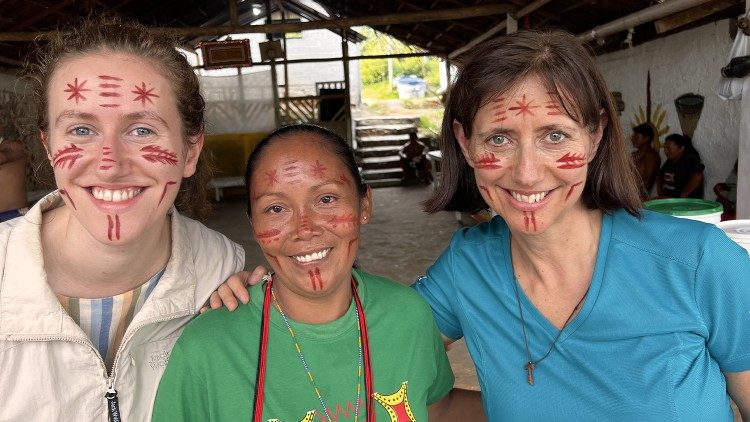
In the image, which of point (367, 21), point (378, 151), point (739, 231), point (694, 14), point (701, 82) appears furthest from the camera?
point (378, 151)

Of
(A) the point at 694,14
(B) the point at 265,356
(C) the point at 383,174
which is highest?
(A) the point at 694,14

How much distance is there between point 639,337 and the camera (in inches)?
52.1

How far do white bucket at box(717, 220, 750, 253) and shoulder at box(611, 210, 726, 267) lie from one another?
1.91 ft

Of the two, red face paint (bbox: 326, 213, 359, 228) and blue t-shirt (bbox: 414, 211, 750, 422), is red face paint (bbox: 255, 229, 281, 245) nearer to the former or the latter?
red face paint (bbox: 326, 213, 359, 228)

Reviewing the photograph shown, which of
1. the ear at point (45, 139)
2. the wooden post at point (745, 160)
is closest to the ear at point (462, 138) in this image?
the ear at point (45, 139)

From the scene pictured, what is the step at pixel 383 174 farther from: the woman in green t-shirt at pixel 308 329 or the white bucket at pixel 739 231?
the woman in green t-shirt at pixel 308 329

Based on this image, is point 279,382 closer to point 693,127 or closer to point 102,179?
point 102,179

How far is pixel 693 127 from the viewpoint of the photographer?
567 cm

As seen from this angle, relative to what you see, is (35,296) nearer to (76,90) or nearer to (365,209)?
(76,90)

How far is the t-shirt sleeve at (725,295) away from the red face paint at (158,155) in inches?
46.4

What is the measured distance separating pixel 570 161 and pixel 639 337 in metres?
0.42

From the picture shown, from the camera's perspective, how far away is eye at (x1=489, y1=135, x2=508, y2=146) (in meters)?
1.37

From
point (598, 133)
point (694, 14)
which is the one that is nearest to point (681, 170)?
point (694, 14)

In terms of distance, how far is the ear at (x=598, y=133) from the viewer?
140 centimetres
